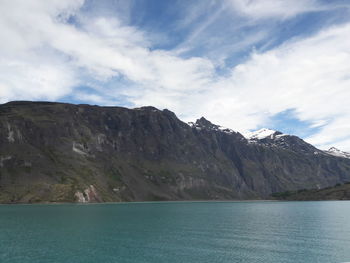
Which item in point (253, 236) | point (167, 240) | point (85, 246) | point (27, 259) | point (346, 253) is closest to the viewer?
point (27, 259)

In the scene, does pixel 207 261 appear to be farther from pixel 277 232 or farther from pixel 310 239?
pixel 277 232

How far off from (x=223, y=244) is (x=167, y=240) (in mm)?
16530

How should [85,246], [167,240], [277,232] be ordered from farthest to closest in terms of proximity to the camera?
[277,232] < [167,240] < [85,246]

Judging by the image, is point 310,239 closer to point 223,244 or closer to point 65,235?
point 223,244

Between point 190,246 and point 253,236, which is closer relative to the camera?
point 190,246

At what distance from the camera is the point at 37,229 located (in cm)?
12194

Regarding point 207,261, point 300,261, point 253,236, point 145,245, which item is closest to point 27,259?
point 145,245

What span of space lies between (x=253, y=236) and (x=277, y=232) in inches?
524

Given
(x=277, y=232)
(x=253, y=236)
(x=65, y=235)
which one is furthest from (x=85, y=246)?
(x=277, y=232)

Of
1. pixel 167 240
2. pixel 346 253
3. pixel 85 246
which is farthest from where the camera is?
pixel 167 240

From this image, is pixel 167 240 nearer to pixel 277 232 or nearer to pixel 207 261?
pixel 207 261

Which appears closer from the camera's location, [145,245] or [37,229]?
[145,245]

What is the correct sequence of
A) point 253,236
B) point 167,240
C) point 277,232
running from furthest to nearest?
point 277,232, point 253,236, point 167,240

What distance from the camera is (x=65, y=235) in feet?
355
